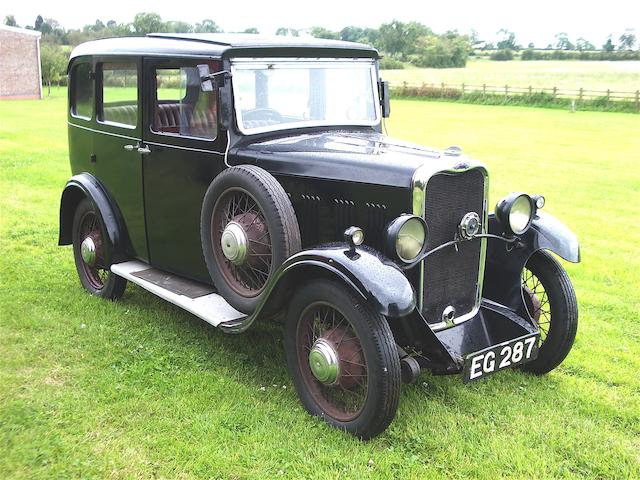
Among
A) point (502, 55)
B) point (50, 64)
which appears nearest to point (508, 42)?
point (502, 55)

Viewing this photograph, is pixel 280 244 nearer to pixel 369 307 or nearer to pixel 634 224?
pixel 369 307

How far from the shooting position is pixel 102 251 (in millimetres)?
5559

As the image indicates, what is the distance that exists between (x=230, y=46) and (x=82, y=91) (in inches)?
85.8

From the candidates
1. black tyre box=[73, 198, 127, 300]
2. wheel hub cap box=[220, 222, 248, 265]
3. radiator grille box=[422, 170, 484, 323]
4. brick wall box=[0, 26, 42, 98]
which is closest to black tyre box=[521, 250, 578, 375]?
radiator grille box=[422, 170, 484, 323]

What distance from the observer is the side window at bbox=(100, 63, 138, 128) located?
5062 mm

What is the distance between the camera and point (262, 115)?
449 centimetres

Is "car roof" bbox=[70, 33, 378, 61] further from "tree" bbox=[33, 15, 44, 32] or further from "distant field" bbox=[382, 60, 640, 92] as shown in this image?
"tree" bbox=[33, 15, 44, 32]

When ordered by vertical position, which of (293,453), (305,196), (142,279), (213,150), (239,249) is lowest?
(293,453)

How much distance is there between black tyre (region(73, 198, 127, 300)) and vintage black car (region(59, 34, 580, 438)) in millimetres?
43

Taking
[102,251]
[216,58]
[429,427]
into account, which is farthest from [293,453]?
[102,251]

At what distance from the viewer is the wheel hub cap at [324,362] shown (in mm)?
3547

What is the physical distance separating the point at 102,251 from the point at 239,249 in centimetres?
204

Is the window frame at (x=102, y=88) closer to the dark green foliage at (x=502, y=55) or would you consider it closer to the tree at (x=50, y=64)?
the tree at (x=50, y=64)

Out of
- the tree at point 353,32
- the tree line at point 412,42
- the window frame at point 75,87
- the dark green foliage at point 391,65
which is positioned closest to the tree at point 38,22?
the tree line at point 412,42
